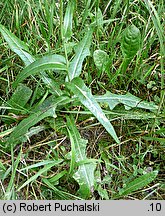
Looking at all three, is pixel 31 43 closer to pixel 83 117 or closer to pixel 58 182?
pixel 83 117

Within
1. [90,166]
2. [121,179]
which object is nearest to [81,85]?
[90,166]

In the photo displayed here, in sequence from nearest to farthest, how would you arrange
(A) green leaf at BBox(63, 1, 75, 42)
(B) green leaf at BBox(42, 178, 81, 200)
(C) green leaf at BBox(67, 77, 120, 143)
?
(C) green leaf at BBox(67, 77, 120, 143) < (B) green leaf at BBox(42, 178, 81, 200) < (A) green leaf at BBox(63, 1, 75, 42)

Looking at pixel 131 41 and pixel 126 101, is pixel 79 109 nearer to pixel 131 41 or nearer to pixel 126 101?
pixel 126 101

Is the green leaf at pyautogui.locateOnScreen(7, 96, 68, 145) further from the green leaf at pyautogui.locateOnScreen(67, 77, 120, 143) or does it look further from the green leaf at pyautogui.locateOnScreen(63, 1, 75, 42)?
the green leaf at pyautogui.locateOnScreen(63, 1, 75, 42)

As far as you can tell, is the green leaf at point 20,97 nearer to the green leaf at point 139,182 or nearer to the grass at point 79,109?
the grass at point 79,109

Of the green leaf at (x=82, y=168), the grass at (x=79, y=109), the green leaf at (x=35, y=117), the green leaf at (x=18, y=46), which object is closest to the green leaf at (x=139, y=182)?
the grass at (x=79, y=109)

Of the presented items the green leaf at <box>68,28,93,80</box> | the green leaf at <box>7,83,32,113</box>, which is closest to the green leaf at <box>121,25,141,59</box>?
the green leaf at <box>68,28,93,80</box>

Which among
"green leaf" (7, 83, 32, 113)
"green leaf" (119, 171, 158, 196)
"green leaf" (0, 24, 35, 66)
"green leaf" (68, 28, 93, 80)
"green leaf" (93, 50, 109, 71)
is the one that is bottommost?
"green leaf" (119, 171, 158, 196)
